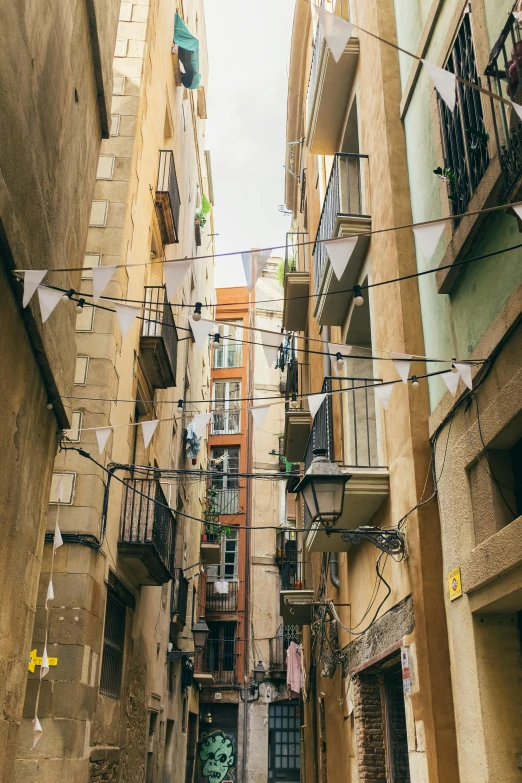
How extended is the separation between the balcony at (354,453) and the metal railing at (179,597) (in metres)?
9.26

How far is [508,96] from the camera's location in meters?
4.98

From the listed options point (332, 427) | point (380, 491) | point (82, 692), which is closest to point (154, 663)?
point (82, 692)

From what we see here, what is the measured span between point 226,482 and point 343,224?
25.5 m

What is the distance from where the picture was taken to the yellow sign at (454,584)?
5.59 metres

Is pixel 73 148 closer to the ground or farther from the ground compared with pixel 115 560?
farther from the ground

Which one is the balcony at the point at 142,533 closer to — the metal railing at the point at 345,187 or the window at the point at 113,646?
the window at the point at 113,646

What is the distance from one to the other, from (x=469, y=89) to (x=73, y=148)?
3848 millimetres

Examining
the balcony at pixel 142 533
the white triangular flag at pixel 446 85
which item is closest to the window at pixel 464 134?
the white triangular flag at pixel 446 85

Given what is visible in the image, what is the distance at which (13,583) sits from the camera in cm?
588

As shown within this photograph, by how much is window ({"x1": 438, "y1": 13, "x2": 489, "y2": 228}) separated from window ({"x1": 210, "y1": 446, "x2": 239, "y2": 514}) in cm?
2553

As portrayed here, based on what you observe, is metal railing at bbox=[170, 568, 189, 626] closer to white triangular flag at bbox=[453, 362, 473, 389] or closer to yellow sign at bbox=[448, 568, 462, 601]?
yellow sign at bbox=[448, 568, 462, 601]

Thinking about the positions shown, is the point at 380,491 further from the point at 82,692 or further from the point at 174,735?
the point at 174,735

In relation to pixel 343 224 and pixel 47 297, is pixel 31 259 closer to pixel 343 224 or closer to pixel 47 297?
pixel 47 297

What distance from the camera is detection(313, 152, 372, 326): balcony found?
873 centimetres
